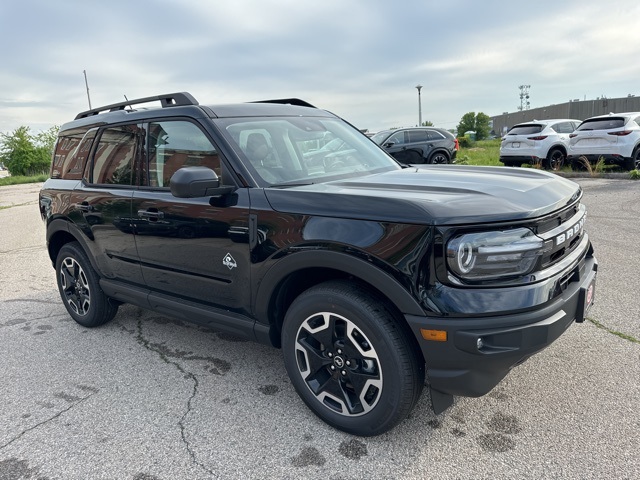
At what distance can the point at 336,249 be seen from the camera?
2.40m

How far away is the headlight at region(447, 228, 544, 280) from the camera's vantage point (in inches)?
83.6

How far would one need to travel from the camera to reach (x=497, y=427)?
259 cm

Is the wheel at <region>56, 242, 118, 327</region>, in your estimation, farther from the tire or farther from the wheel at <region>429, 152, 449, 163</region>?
the wheel at <region>429, 152, 449, 163</region>

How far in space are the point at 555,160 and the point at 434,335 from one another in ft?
45.3

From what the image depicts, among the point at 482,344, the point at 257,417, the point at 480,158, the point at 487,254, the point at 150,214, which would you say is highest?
the point at 150,214

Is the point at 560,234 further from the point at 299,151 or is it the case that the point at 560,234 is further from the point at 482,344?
the point at 299,151

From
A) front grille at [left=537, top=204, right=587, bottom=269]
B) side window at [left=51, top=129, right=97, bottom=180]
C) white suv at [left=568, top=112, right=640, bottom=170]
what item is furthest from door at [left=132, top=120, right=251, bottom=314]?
white suv at [left=568, top=112, right=640, bottom=170]

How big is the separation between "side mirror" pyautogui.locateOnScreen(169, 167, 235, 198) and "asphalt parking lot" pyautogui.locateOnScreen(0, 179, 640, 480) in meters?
1.31

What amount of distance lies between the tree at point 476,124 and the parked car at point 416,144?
60.9 meters

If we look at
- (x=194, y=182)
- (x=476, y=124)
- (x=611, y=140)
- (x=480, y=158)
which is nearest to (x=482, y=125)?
(x=476, y=124)

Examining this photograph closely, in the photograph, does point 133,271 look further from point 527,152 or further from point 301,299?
point 527,152

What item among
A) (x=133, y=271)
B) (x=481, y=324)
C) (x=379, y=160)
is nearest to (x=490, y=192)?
(x=481, y=324)

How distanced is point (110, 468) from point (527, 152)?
13.9 metres

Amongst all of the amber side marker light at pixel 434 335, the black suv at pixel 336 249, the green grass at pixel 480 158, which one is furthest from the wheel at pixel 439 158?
the amber side marker light at pixel 434 335
